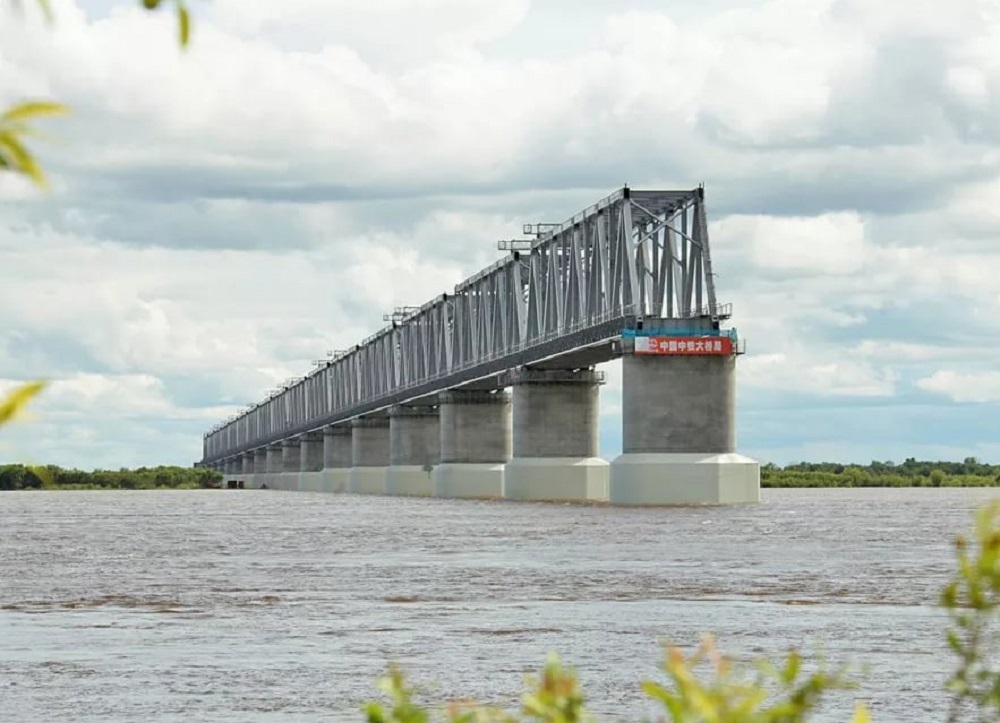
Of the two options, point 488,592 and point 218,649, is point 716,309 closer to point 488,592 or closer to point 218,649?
point 488,592

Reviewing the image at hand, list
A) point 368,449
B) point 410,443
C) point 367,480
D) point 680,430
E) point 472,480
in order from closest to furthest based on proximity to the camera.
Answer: point 680,430
point 472,480
point 410,443
point 367,480
point 368,449

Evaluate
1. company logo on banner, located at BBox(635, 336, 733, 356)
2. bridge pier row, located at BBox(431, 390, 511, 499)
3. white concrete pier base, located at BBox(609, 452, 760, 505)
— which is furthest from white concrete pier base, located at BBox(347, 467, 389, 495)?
company logo on banner, located at BBox(635, 336, 733, 356)

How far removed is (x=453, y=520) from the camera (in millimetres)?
83500

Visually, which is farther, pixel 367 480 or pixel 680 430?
pixel 367 480

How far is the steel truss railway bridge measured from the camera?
96000 millimetres

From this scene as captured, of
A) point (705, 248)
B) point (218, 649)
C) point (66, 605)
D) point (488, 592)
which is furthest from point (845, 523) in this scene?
point (218, 649)

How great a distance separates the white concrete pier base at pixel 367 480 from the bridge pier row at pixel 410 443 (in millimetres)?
11237

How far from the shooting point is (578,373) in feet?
408

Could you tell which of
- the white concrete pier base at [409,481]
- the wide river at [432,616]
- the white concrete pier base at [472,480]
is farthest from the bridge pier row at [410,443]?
the wide river at [432,616]

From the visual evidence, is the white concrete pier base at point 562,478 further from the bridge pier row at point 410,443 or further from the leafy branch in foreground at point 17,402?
the leafy branch in foreground at point 17,402

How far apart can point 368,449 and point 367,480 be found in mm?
5202

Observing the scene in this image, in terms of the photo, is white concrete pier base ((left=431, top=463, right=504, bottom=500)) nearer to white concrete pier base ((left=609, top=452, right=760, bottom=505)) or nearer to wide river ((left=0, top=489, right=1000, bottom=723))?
white concrete pier base ((left=609, top=452, right=760, bottom=505))

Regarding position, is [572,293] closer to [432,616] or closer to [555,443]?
[555,443]

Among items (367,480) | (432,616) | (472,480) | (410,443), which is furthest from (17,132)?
(367,480)
